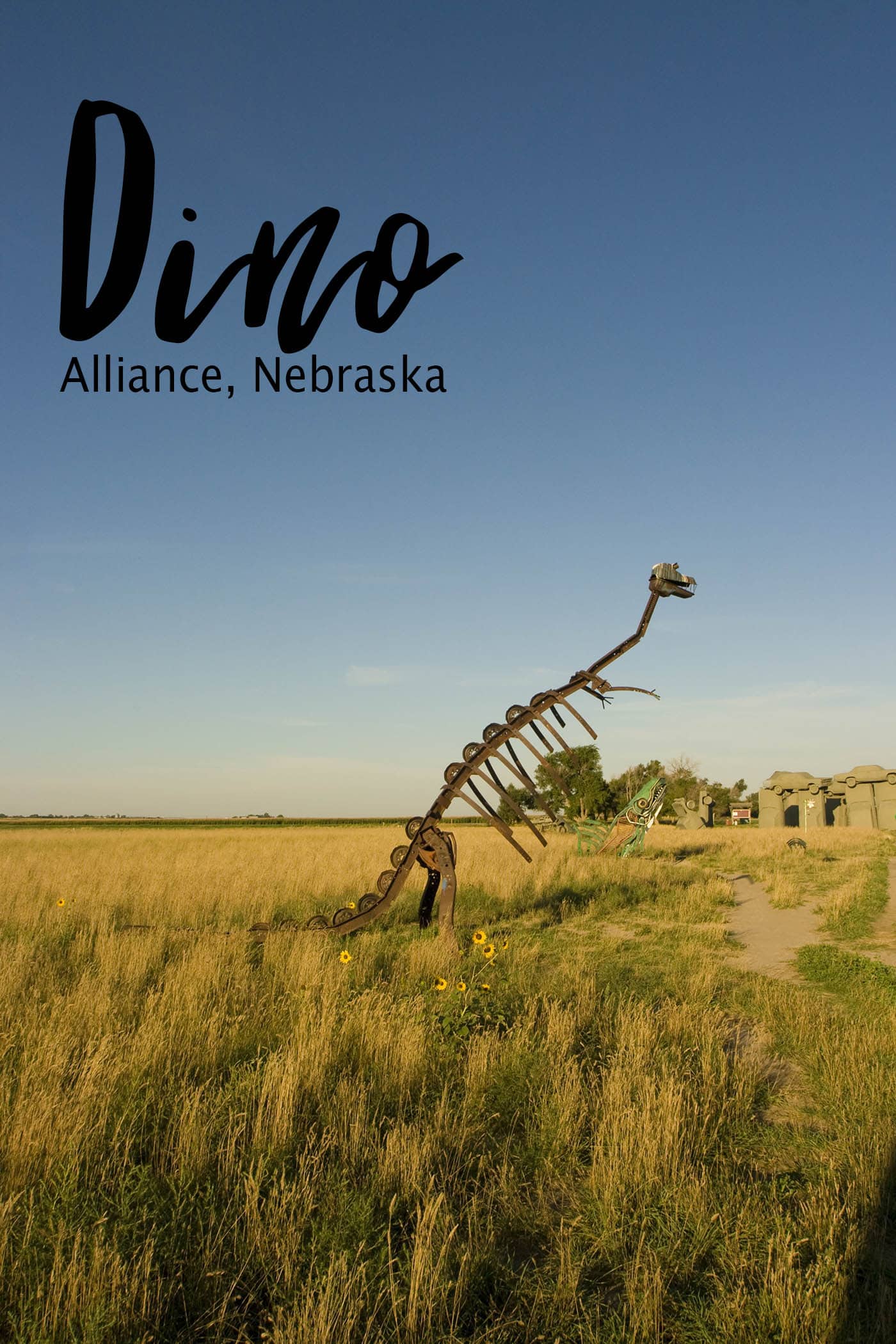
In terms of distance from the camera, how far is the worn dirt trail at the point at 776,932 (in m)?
8.95

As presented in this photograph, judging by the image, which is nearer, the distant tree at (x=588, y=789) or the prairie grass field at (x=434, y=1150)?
the prairie grass field at (x=434, y=1150)

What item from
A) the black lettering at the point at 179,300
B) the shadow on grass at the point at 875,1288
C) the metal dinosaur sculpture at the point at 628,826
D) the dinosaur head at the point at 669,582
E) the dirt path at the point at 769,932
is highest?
the black lettering at the point at 179,300

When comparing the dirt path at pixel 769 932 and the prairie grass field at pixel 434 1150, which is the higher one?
the prairie grass field at pixel 434 1150

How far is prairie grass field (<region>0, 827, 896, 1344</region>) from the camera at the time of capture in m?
2.60

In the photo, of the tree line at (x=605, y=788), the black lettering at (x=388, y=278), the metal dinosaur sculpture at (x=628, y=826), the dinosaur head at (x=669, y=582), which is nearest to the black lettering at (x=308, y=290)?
the black lettering at (x=388, y=278)

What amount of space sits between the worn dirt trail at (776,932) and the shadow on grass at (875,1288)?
518 cm

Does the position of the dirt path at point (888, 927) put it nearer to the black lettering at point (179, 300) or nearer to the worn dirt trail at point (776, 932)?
the worn dirt trail at point (776, 932)

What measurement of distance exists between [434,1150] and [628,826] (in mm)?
16056

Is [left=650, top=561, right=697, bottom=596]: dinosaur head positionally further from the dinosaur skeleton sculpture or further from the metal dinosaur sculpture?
the metal dinosaur sculpture

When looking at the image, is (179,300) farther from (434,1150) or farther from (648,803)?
(648,803)

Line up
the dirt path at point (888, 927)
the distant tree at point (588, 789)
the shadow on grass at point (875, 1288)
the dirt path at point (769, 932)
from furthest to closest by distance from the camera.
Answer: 1. the distant tree at point (588, 789)
2. the dirt path at point (888, 927)
3. the dirt path at point (769, 932)
4. the shadow on grass at point (875, 1288)

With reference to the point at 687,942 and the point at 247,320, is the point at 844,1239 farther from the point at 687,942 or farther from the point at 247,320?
the point at 247,320

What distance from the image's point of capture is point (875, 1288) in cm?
283

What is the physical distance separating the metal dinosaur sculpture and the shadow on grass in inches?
596
